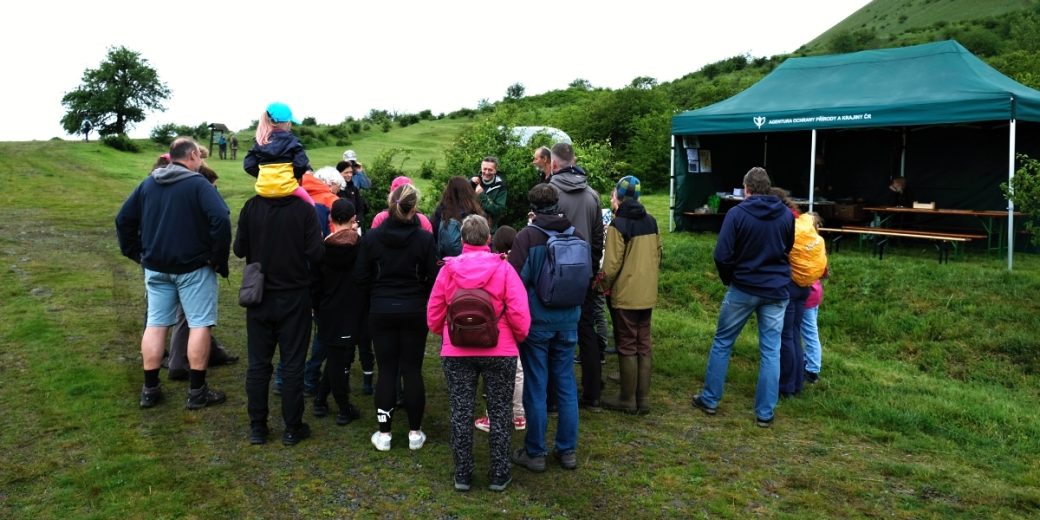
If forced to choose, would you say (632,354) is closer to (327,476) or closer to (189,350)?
(327,476)

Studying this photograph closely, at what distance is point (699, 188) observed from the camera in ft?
48.4

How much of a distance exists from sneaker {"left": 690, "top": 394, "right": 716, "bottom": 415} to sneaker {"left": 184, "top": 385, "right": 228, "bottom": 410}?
3.68m

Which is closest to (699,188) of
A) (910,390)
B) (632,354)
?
(910,390)

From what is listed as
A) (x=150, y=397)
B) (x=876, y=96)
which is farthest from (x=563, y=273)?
(x=876, y=96)

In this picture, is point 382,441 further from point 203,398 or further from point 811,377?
point 811,377

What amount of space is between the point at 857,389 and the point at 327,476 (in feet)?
15.2

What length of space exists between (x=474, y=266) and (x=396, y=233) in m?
0.74

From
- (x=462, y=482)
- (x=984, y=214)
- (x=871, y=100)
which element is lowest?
(x=462, y=482)

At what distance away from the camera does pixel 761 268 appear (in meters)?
5.25

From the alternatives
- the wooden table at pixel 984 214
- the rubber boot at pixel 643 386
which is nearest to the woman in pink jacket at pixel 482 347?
the rubber boot at pixel 643 386

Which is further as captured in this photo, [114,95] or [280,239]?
[114,95]

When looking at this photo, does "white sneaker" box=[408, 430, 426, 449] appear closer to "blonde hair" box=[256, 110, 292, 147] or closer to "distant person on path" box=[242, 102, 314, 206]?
"distant person on path" box=[242, 102, 314, 206]

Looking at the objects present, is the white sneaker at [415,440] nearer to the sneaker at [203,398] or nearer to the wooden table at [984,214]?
the sneaker at [203,398]

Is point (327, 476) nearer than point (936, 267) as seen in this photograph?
Yes
